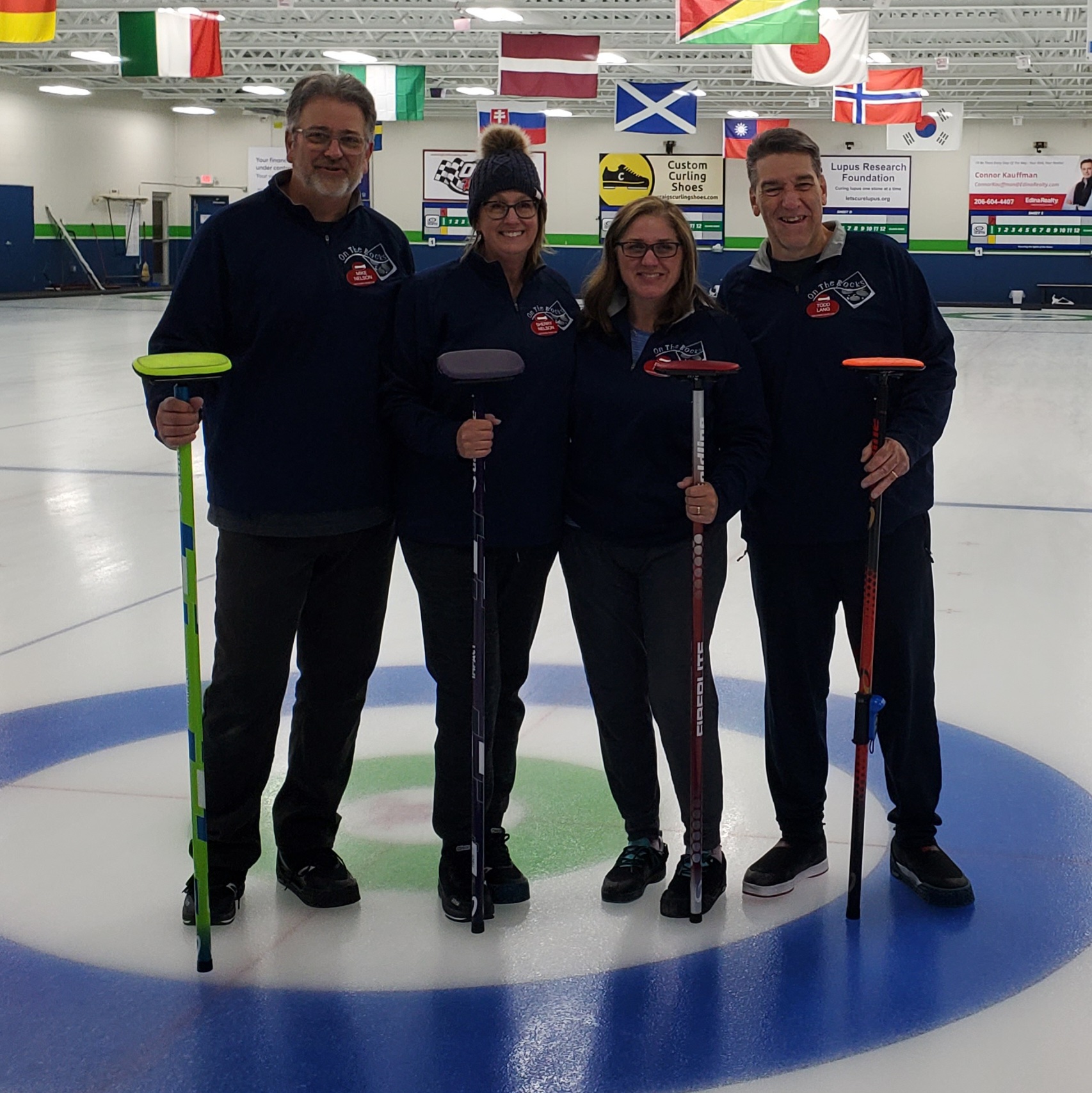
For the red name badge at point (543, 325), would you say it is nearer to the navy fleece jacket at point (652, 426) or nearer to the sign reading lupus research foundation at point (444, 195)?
the navy fleece jacket at point (652, 426)

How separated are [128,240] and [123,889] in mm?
26222

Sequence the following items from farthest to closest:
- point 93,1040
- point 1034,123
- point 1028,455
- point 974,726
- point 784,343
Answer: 1. point 1034,123
2. point 1028,455
3. point 974,726
4. point 784,343
5. point 93,1040

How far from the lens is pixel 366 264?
105 inches

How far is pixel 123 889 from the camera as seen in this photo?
2875 mm

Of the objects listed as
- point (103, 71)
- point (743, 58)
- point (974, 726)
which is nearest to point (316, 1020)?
point (974, 726)

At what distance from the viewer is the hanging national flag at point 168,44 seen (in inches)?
536

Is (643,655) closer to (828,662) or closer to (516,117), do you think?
(828,662)

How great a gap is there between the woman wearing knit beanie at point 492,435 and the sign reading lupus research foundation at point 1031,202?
2599cm

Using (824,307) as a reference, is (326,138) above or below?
above

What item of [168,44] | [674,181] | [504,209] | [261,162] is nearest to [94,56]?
[261,162]

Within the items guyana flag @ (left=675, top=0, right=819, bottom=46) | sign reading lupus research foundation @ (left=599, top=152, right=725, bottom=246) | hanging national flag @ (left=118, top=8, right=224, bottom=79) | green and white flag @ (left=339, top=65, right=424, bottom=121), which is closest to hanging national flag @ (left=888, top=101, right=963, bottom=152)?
sign reading lupus research foundation @ (left=599, top=152, right=725, bottom=246)

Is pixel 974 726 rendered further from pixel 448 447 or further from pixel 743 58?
pixel 743 58

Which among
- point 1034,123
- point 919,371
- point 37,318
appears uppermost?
point 1034,123

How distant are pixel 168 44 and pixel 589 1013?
43.4ft
